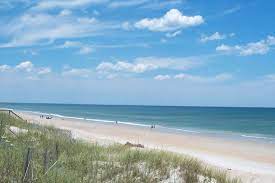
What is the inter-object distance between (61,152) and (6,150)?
2280mm

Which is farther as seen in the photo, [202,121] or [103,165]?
[202,121]

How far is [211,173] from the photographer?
11445mm

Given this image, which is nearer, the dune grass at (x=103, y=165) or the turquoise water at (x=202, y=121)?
the dune grass at (x=103, y=165)

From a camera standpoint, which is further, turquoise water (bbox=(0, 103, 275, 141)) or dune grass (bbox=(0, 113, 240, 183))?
turquoise water (bbox=(0, 103, 275, 141))

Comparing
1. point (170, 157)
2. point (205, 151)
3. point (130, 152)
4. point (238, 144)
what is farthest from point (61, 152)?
point (238, 144)

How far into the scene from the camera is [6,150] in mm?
9734

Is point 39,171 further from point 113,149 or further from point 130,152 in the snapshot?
point 113,149

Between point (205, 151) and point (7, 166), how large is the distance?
22.8 meters

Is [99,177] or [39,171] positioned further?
A: [99,177]

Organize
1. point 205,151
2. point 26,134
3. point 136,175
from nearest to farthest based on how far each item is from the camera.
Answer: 1. point 136,175
2. point 26,134
3. point 205,151

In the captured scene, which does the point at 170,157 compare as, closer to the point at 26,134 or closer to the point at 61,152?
the point at 61,152

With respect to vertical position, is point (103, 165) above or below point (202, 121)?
above

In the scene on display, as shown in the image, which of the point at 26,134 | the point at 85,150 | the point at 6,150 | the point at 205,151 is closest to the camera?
the point at 6,150

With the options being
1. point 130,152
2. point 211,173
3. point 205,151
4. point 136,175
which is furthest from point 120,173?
point 205,151
